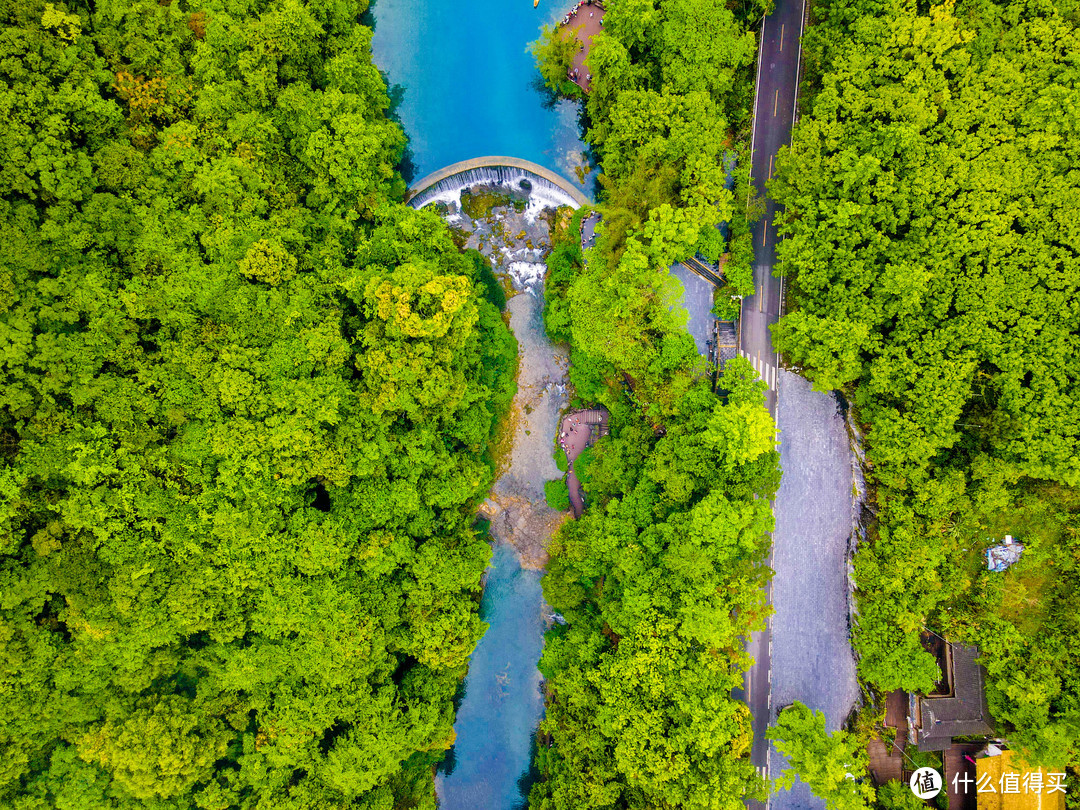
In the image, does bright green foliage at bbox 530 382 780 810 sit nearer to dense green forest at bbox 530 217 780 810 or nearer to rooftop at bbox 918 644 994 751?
dense green forest at bbox 530 217 780 810

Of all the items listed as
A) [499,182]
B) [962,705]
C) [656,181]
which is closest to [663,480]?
[656,181]

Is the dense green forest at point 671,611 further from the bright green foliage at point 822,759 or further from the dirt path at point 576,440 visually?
the dirt path at point 576,440

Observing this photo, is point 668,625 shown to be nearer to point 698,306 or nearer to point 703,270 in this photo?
point 698,306

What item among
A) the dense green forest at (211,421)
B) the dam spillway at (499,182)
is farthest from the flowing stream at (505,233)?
the dense green forest at (211,421)

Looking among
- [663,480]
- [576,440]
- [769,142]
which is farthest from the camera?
[576,440]

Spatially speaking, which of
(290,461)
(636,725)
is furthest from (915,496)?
(290,461)

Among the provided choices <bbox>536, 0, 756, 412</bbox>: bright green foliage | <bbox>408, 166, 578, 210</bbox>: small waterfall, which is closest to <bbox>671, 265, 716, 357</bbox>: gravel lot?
<bbox>536, 0, 756, 412</bbox>: bright green foliage
